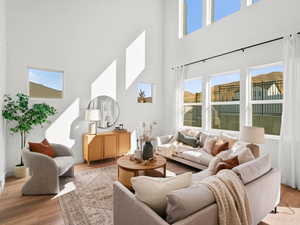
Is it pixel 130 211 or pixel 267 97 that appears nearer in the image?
pixel 130 211

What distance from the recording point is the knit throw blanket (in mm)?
1307

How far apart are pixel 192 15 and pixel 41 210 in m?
5.81

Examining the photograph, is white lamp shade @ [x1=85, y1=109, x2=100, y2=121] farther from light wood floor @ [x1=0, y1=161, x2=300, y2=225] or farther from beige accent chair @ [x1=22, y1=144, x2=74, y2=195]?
light wood floor @ [x1=0, y1=161, x2=300, y2=225]

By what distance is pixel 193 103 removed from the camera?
16.6 ft

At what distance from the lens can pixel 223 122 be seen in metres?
4.30

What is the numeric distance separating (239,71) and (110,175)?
3663mm

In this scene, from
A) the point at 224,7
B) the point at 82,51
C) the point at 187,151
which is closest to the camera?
the point at 187,151

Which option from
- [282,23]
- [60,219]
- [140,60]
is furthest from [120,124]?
[282,23]

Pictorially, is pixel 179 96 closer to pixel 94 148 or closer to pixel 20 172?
pixel 94 148

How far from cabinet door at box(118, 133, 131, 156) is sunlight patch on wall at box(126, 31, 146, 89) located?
1.50 meters

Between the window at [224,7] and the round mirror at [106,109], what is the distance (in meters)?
3.59

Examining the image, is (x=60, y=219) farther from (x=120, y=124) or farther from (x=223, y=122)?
(x=223, y=122)

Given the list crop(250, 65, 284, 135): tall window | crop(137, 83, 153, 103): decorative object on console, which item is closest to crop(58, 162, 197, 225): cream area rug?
crop(250, 65, 284, 135): tall window

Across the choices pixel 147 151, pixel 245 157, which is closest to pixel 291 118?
pixel 245 157
